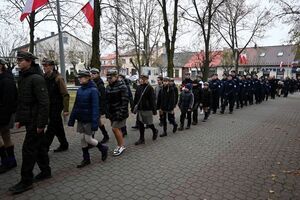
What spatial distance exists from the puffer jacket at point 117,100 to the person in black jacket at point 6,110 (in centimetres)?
190

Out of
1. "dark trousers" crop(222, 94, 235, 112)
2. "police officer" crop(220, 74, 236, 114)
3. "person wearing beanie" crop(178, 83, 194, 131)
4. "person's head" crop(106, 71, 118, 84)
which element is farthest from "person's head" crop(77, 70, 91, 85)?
"dark trousers" crop(222, 94, 235, 112)

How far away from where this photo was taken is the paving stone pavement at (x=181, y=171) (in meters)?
4.28

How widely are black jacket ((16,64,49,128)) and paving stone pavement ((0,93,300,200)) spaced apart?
1.14m

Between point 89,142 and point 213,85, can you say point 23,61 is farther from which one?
point 213,85

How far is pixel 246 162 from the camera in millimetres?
5848

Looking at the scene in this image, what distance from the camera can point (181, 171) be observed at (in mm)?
5219

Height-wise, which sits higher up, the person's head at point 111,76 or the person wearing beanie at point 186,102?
the person's head at point 111,76

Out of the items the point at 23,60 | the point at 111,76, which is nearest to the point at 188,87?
the point at 111,76

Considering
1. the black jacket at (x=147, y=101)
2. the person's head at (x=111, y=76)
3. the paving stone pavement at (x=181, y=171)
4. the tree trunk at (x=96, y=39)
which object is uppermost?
the tree trunk at (x=96, y=39)

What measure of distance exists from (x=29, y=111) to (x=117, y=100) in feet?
7.01

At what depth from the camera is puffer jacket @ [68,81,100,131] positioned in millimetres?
5086

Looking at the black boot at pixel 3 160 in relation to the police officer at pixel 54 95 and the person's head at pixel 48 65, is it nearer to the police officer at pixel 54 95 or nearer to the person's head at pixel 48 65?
the police officer at pixel 54 95

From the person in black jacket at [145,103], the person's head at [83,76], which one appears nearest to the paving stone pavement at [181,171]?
the person in black jacket at [145,103]

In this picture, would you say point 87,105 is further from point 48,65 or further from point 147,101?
point 147,101
